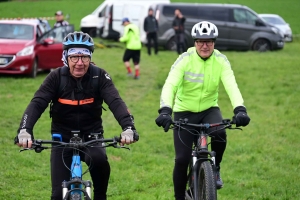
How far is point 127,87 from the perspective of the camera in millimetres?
17766

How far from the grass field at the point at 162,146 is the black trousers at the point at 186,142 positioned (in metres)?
1.16

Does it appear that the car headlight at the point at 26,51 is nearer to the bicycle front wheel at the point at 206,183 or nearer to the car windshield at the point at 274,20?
the bicycle front wheel at the point at 206,183

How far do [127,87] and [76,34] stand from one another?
1215cm

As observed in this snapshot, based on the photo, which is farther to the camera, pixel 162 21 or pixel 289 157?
pixel 162 21

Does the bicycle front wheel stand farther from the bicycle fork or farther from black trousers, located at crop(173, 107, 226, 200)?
black trousers, located at crop(173, 107, 226, 200)

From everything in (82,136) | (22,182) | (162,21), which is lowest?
(22,182)

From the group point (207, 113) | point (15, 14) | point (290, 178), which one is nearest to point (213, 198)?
point (207, 113)

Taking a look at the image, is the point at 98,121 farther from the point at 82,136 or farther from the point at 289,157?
the point at 289,157

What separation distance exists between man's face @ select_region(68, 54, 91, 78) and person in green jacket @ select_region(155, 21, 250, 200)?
3.76ft

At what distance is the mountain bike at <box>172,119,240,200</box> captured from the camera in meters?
5.92

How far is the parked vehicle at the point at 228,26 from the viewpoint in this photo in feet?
91.4

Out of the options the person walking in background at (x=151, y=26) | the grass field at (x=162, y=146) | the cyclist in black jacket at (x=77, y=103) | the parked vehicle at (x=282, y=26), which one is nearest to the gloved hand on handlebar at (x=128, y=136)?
the cyclist in black jacket at (x=77, y=103)

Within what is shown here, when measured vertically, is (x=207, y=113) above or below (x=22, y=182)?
above

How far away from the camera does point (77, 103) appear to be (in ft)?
18.2
